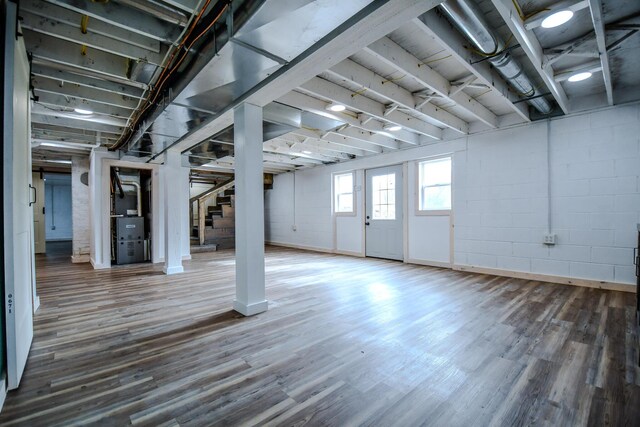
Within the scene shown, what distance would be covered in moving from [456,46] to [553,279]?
373cm

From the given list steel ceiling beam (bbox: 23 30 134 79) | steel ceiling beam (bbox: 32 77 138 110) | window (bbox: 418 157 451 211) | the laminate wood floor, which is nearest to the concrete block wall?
the laminate wood floor

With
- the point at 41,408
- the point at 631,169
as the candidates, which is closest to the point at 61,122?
the point at 41,408

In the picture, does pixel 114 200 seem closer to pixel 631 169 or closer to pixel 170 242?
pixel 170 242

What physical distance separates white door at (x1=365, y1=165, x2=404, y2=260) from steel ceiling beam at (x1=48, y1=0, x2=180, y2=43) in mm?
4922

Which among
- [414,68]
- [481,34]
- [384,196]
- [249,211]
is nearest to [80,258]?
[249,211]

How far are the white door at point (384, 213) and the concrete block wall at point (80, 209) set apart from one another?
21.5 ft

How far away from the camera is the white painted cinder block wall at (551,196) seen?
3.78 metres

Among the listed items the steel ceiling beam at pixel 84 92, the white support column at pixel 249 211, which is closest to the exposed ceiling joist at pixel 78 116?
the steel ceiling beam at pixel 84 92

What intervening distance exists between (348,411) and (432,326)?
1431mm

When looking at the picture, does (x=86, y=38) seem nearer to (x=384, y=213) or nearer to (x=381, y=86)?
(x=381, y=86)

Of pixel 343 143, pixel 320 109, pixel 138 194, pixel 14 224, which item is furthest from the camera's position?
pixel 138 194

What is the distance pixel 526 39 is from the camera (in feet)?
7.69

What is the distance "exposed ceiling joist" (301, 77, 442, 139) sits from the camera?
10.9ft

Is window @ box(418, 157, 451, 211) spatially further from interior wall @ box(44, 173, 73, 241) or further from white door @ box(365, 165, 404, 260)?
interior wall @ box(44, 173, 73, 241)
